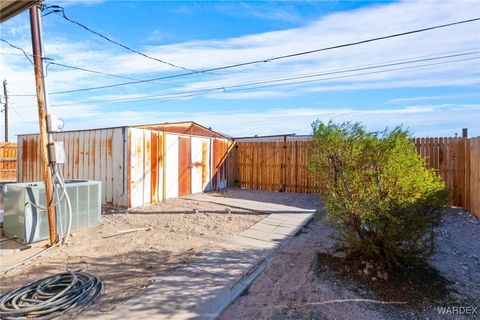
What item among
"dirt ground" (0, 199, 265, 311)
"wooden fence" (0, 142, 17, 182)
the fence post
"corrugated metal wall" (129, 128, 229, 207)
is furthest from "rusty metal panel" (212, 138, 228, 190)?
"wooden fence" (0, 142, 17, 182)

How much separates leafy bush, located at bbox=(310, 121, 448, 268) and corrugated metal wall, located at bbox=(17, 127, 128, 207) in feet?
19.0

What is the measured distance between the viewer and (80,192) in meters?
6.03

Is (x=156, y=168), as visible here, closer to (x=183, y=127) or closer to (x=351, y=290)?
(x=183, y=127)

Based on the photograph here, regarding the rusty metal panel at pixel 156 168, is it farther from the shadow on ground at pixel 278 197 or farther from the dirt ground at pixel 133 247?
the shadow on ground at pixel 278 197

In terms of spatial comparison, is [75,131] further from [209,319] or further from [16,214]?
[209,319]

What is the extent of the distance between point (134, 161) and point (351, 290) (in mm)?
6225

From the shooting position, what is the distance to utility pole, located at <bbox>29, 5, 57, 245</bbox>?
4.96 meters

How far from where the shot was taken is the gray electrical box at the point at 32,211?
5.17m

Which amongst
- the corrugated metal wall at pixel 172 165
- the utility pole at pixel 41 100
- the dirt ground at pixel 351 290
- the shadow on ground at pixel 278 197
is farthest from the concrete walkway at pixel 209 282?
the corrugated metal wall at pixel 172 165

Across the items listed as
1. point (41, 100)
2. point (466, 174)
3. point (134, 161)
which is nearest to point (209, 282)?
point (41, 100)

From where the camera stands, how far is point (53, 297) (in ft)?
10.6

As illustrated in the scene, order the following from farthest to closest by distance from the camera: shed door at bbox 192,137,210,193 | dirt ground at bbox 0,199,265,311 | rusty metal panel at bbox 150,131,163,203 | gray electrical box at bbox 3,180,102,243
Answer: shed door at bbox 192,137,210,193, rusty metal panel at bbox 150,131,163,203, gray electrical box at bbox 3,180,102,243, dirt ground at bbox 0,199,265,311

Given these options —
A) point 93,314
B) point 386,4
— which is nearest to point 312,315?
point 93,314

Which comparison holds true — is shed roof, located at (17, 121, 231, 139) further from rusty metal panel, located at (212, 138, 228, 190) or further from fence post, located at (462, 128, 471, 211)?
fence post, located at (462, 128, 471, 211)
